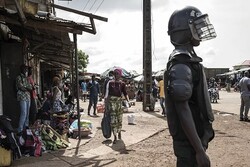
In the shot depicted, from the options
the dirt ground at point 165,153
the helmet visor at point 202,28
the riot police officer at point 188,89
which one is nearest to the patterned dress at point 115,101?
the dirt ground at point 165,153

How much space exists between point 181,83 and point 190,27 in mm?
465

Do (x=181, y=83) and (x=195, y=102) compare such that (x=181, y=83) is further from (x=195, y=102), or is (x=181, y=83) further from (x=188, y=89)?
(x=195, y=102)

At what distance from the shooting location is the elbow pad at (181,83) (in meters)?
2.51

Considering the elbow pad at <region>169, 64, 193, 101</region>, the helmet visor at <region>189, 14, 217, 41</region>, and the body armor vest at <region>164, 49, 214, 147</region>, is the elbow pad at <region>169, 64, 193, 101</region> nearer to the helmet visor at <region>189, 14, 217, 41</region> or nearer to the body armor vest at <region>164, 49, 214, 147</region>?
the body armor vest at <region>164, 49, 214, 147</region>

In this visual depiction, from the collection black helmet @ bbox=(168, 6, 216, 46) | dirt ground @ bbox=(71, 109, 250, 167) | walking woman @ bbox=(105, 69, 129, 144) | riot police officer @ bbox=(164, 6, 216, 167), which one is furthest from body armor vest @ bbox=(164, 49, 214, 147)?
walking woman @ bbox=(105, 69, 129, 144)

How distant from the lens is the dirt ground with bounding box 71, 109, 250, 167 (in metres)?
6.50

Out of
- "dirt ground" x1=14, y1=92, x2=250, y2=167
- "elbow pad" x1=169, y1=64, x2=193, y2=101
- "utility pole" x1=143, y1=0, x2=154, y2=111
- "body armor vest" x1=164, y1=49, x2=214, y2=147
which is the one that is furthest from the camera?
"utility pole" x1=143, y1=0, x2=154, y2=111

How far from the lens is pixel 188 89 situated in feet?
8.29

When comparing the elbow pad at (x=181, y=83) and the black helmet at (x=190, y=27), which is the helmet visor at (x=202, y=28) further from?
the elbow pad at (x=181, y=83)

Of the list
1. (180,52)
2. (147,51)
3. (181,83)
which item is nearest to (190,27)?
(180,52)

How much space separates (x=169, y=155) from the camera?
7.14m

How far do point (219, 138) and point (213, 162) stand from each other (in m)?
2.58

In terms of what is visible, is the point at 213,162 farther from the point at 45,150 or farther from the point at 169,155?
the point at 45,150

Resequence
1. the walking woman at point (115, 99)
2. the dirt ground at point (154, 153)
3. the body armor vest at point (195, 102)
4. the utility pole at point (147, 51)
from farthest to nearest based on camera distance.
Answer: the utility pole at point (147, 51) → the walking woman at point (115, 99) → the dirt ground at point (154, 153) → the body armor vest at point (195, 102)
